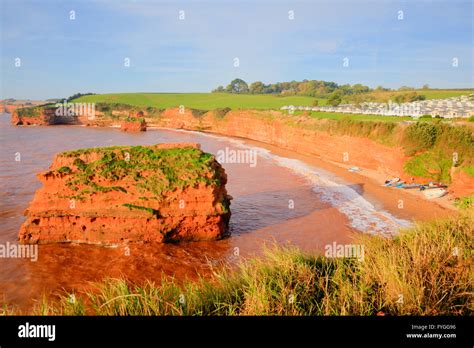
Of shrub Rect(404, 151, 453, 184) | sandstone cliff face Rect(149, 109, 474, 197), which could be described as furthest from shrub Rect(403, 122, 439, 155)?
sandstone cliff face Rect(149, 109, 474, 197)

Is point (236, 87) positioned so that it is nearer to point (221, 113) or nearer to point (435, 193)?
point (221, 113)

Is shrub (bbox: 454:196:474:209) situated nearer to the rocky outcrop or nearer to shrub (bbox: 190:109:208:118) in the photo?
shrub (bbox: 190:109:208:118)

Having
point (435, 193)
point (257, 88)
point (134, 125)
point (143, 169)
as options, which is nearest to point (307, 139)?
point (435, 193)

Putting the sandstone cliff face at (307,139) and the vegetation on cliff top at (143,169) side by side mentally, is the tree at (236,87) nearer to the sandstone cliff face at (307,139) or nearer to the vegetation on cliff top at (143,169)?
the sandstone cliff face at (307,139)

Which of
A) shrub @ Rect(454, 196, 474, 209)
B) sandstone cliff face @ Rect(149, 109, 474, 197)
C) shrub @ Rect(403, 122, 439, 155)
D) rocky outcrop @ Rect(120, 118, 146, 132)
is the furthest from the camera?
rocky outcrop @ Rect(120, 118, 146, 132)

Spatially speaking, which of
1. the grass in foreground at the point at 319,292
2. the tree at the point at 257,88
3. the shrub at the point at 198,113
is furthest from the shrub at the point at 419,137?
the tree at the point at 257,88

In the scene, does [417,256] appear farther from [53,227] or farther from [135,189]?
[53,227]
